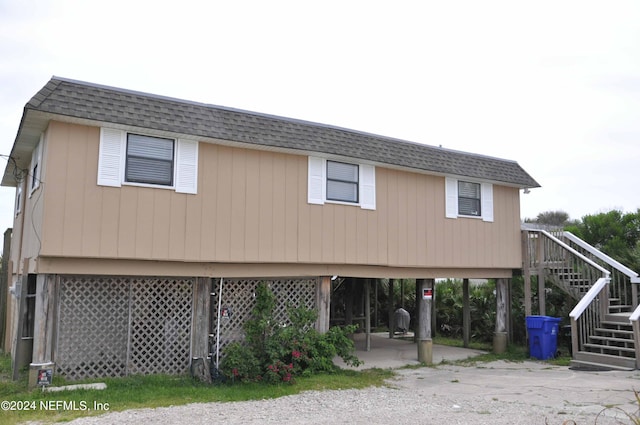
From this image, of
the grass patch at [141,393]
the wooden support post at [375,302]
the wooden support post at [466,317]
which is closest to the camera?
the grass patch at [141,393]

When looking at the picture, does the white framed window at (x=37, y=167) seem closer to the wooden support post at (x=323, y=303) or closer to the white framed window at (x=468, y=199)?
the wooden support post at (x=323, y=303)

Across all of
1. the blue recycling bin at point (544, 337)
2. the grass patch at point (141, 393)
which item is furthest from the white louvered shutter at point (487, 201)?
the grass patch at point (141, 393)

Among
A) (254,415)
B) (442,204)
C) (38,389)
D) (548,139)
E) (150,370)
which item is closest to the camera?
(254,415)

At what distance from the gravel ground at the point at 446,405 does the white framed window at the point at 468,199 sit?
177 inches

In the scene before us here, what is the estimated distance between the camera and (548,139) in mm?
23422

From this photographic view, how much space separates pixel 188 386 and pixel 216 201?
3368 mm

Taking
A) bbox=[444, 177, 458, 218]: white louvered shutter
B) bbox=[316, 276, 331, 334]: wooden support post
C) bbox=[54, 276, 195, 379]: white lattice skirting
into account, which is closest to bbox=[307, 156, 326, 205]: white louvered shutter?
bbox=[316, 276, 331, 334]: wooden support post

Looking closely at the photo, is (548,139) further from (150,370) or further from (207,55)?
(150,370)

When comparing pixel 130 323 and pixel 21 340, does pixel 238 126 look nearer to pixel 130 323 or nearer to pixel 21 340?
pixel 130 323

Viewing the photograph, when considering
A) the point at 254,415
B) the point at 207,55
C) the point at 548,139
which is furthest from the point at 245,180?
the point at 548,139

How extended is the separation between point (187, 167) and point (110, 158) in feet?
4.42

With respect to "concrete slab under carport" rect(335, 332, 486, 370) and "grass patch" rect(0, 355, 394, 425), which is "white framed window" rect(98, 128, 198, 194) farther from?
"concrete slab under carport" rect(335, 332, 486, 370)

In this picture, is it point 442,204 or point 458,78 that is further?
point 458,78

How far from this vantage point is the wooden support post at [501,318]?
14.2 metres
